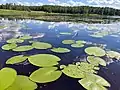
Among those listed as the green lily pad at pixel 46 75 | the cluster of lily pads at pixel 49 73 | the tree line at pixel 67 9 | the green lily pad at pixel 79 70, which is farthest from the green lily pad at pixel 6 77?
the tree line at pixel 67 9

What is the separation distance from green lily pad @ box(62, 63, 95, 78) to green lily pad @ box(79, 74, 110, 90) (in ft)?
0.65

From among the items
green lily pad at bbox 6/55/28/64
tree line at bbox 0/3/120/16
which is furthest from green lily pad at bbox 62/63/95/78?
tree line at bbox 0/3/120/16

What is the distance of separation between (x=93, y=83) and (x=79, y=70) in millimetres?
730

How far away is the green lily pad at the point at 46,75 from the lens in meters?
4.31

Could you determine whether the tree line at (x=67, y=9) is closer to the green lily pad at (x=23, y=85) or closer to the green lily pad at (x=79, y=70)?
the green lily pad at (x=79, y=70)

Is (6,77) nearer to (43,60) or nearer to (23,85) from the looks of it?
(23,85)

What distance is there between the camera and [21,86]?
13.0ft

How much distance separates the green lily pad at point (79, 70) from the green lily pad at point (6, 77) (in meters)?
1.31

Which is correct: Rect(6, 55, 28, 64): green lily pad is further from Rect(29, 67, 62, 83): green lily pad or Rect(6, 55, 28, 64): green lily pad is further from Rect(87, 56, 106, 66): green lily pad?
Rect(87, 56, 106, 66): green lily pad

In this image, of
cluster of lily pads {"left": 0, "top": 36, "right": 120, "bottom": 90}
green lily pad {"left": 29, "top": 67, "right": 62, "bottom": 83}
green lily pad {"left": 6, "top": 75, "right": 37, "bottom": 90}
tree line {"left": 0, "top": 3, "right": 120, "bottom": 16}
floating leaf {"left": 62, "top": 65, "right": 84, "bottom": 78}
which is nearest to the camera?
green lily pad {"left": 6, "top": 75, "right": 37, "bottom": 90}

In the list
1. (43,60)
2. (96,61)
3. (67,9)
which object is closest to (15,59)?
(43,60)

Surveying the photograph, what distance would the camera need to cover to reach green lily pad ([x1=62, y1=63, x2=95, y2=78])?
15.2 feet

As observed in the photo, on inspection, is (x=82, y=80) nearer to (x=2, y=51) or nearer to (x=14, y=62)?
(x=14, y=62)

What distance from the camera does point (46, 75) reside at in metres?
4.55
